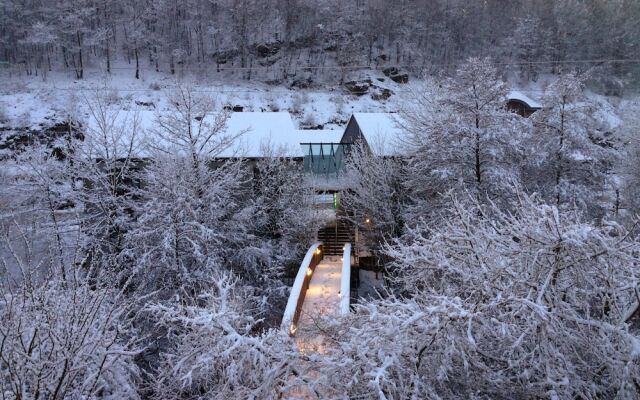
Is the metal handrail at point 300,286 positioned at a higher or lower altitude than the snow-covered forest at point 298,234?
lower

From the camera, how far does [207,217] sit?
15.1 meters

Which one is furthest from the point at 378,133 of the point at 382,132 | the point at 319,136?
the point at 319,136

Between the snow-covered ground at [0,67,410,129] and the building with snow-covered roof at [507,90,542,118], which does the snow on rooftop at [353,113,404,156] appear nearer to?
the building with snow-covered roof at [507,90,542,118]

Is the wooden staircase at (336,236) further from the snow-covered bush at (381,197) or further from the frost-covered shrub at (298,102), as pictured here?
the frost-covered shrub at (298,102)

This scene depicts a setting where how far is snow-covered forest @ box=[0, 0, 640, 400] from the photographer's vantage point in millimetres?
4832

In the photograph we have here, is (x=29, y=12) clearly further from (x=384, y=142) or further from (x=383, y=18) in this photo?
(x=384, y=142)

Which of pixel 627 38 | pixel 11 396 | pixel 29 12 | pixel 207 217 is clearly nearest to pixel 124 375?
pixel 11 396

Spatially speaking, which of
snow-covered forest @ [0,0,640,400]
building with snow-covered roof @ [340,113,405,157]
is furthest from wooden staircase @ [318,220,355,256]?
building with snow-covered roof @ [340,113,405,157]

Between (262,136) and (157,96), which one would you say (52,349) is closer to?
(262,136)

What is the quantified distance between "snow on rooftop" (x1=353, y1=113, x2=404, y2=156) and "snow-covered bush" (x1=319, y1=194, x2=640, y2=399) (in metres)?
15.0

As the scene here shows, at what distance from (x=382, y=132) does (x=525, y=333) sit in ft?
64.3

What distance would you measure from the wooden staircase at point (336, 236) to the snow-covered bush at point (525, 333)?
18.9 m

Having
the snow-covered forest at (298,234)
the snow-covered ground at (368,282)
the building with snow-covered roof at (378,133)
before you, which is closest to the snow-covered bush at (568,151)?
the snow-covered forest at (298,234)

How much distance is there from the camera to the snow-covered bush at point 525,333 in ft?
14.6
